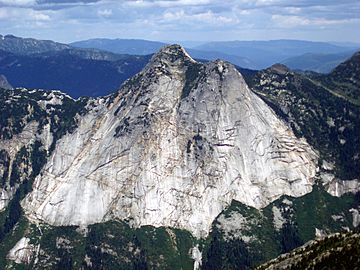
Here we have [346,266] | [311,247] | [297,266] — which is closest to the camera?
[346,266]

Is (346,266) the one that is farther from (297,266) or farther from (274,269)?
(274,269)

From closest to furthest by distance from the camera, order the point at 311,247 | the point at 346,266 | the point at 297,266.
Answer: the point at 346,266
the point at 297,266
the point at 311,247

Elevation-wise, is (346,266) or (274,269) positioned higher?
(346,266)

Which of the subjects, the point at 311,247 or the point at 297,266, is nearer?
the point at 297,266

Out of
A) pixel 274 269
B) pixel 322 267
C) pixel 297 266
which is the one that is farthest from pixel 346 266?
pixel 274 269

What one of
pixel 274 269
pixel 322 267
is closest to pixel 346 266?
pixel 322 267

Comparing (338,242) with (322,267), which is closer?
(322,267)

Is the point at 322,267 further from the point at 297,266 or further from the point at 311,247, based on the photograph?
the point at 311,247

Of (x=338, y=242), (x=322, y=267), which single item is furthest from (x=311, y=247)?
(x=322, y=267)

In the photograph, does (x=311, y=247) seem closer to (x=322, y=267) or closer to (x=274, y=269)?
(x=274, y=269)
